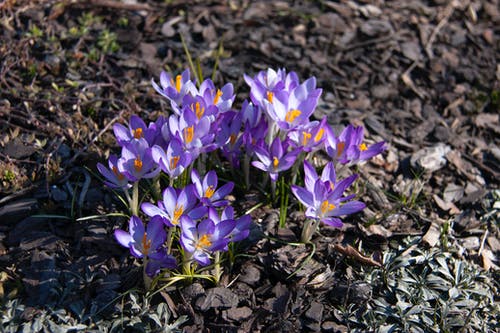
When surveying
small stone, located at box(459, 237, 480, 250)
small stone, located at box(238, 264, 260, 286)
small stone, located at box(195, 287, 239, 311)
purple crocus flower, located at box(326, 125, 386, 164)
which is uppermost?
purple crocus flower, located at box(326, 125, 386, 164)

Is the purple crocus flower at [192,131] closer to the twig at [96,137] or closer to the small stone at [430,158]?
the twig at [96,137]

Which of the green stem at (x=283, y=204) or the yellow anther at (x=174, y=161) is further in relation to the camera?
the green stem at (x=283, y=204)

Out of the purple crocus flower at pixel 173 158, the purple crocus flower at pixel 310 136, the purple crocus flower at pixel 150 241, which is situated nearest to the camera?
the purple crocus flower at pixel 150 241

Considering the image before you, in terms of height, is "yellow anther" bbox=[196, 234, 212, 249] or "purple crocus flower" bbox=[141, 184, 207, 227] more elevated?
"purple crocus flower" bbox=[141, 184, 207, 227]

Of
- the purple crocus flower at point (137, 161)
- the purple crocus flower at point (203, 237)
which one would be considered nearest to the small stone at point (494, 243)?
the purple crocus flower at point (203, 237)

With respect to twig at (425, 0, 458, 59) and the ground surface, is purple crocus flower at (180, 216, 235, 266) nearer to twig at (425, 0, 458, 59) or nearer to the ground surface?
the ground surface

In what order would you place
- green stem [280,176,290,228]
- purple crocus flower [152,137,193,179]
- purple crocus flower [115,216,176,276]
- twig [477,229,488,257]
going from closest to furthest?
1. purple crocus flower [115,216,176,276]
2. purple crocus flower [152,137,193,179]
3. green stem [280,176,290,228]
4. twig [477,229,488,257]

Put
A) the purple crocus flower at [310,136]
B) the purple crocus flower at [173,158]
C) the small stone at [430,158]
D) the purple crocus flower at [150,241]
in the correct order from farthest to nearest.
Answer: the small stone at [430,158], the purple crocus flower at [310,136], the purple crocus flower at [173,158], the purple crocus flower at [150,241]

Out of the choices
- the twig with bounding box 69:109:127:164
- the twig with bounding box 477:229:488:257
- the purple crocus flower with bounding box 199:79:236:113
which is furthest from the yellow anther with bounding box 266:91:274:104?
the twig with bounding box 477:229:488:257

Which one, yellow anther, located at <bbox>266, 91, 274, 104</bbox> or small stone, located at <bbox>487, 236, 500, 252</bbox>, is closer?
yellow anther, located at <bbox>266, 91, 274, 104</bbox>
